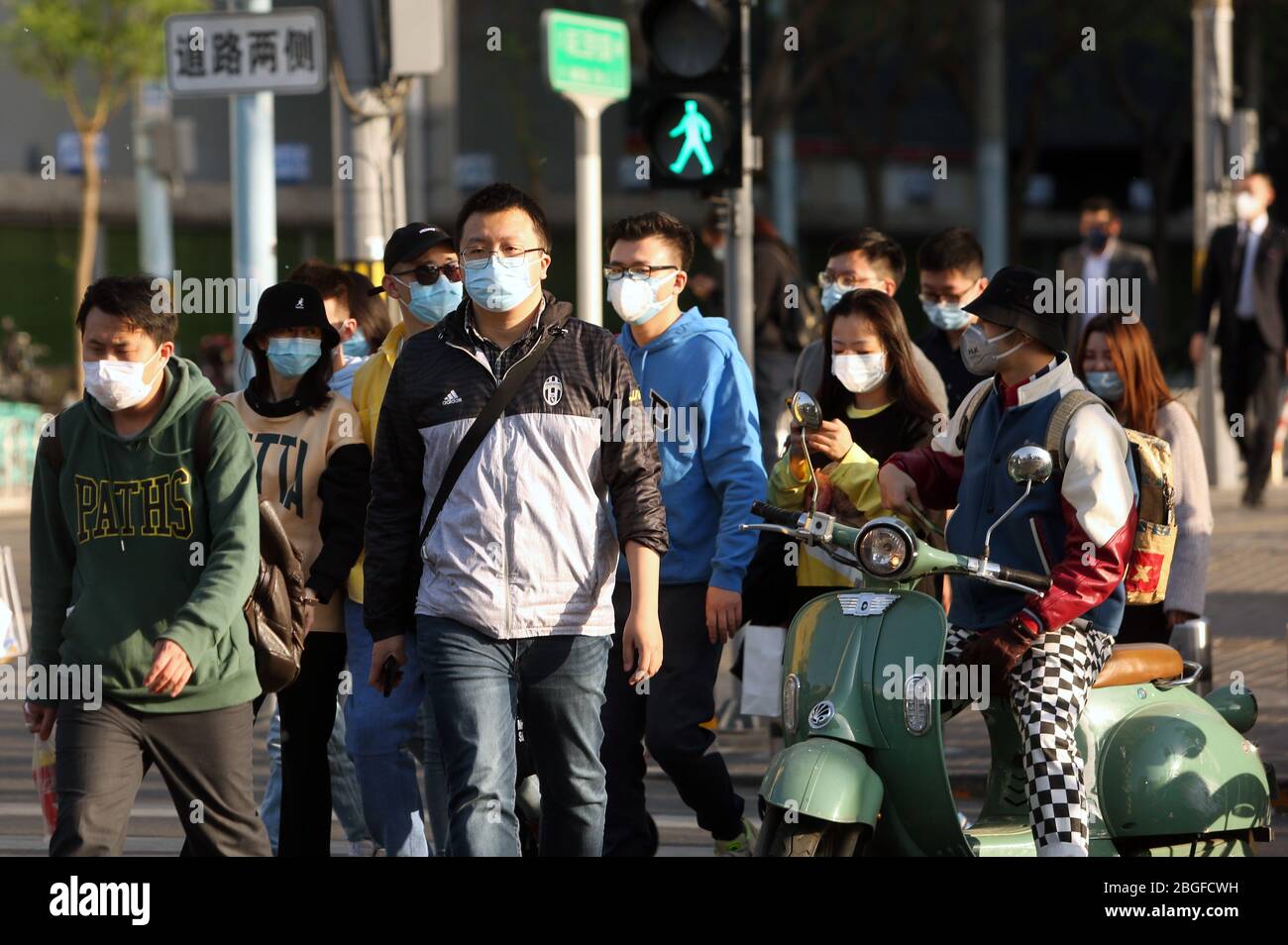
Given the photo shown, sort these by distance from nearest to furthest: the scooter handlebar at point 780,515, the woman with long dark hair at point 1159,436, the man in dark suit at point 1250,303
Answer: the scooter handlebar at point 780,515, the woman with long dark hair at point 1159,436, the man in dark suit at point 1250,303

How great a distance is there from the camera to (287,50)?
33.1 feet

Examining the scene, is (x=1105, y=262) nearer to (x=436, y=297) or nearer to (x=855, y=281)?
(x=855, y=281)

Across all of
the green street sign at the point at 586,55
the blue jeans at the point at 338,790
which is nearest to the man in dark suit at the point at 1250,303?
the green street sign at the point at 586,55

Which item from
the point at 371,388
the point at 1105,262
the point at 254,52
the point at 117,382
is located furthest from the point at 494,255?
the point at 1105,262

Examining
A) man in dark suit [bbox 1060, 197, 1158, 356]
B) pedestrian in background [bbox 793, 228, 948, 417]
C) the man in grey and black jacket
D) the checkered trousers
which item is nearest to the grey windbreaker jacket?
the man in grey and black jacket

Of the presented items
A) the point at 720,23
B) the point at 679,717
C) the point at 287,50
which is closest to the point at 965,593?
the point at 679,717

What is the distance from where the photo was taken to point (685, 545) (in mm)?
6547

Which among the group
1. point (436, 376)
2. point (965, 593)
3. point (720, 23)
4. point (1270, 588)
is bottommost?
point (1270, 588)

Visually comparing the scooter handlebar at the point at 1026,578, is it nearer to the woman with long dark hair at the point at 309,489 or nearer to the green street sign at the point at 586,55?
the woman with long dark hair at the point at 309,489

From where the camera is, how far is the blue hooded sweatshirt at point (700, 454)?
6539mm

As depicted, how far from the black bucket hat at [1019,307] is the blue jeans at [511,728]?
53.3 inches

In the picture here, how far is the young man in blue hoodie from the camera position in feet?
Result: 21.2

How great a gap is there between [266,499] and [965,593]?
2.00 m

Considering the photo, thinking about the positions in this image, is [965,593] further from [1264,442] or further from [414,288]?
[1264,442]
